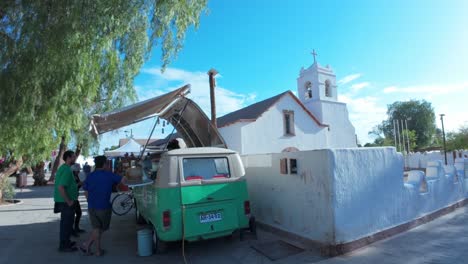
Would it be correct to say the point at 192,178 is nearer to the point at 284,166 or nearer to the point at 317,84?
the point at 284,166

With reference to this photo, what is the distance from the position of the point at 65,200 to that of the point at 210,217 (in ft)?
9.60

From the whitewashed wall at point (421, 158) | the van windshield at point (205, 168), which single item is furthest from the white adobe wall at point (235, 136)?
the whitewashed wall at point (421, 158)

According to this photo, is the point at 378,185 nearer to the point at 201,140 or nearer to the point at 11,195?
the point at 201,140

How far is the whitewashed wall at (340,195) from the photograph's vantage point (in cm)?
491

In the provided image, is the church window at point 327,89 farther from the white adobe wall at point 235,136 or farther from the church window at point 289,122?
the white adobe wall at point 235,136

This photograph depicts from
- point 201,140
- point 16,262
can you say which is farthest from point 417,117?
point 16,262

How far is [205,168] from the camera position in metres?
5.41

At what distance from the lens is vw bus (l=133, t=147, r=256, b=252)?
4.87 m

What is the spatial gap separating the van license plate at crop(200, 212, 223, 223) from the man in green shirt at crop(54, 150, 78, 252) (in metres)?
2.75

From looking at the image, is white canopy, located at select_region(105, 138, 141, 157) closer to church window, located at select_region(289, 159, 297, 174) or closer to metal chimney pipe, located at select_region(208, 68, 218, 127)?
metal chimney pipe, located at select_region(208, 68, 218, 127)

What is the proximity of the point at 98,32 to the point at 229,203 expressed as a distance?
4.68 metres

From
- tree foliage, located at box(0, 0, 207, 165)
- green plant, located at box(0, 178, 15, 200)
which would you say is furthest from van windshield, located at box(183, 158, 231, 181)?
green plant, located at box(0, 178, 15, 200)

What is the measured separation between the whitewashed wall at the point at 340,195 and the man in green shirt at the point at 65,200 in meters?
4.16

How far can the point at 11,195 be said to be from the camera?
13.2m
